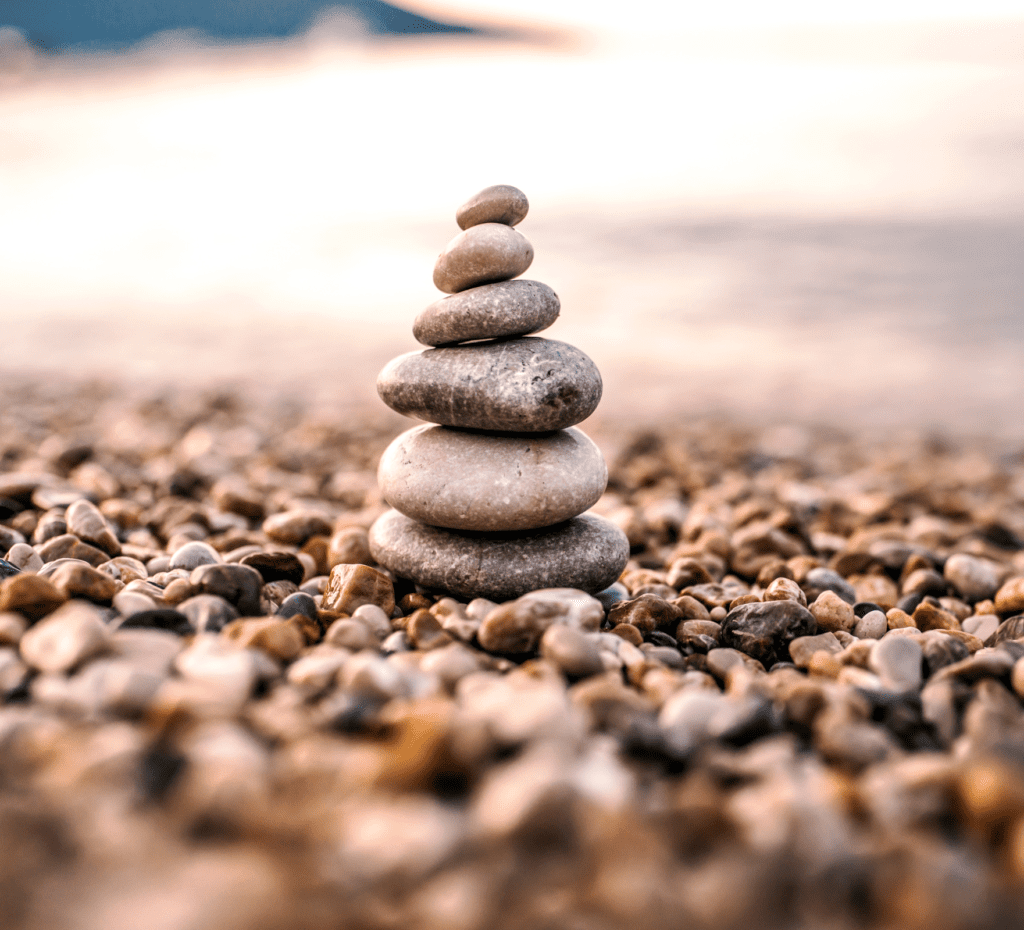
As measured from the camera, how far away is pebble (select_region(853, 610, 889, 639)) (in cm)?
304

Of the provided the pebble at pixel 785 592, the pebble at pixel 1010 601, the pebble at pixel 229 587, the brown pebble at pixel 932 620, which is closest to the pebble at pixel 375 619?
the pebble at pixel 229 587

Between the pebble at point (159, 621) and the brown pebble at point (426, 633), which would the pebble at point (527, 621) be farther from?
the pebble at point (159, 621)

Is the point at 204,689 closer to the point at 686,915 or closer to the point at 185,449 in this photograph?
the point at 686,915

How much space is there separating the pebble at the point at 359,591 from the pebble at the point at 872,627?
74.1 inches

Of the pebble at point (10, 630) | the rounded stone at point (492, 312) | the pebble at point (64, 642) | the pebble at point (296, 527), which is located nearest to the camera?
the pebble at point (64, 642)

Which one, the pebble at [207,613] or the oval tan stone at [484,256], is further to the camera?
the oval tan stone at [484,256]

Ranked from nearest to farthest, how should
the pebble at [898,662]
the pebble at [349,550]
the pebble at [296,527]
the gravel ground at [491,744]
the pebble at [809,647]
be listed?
the gravel ground at [491,744]
the pebble at [898,662]
the pebble at [809,647]
the pebble at [349,550]
the pebble at [296,527]

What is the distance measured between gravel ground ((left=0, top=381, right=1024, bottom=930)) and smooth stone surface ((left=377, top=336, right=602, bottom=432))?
78 centimetres

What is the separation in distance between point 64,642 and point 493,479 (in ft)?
5.40

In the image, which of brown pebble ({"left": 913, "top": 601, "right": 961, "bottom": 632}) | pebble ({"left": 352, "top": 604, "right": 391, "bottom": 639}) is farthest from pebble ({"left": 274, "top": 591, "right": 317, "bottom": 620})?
brown pebble ({"left": 913, "top": 601, "right": 961, "bottom": 632})

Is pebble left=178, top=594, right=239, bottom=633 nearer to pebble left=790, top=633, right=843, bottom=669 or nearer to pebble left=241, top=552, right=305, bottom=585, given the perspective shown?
pebble left=241, top=552, right=305, bottom=585

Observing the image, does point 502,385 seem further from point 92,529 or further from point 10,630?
point 92,529

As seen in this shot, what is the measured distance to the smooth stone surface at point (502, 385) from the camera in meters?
3.17

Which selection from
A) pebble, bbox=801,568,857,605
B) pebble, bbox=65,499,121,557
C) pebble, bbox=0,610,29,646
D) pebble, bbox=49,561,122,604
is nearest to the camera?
pebble, bbox=0,610,29,646
